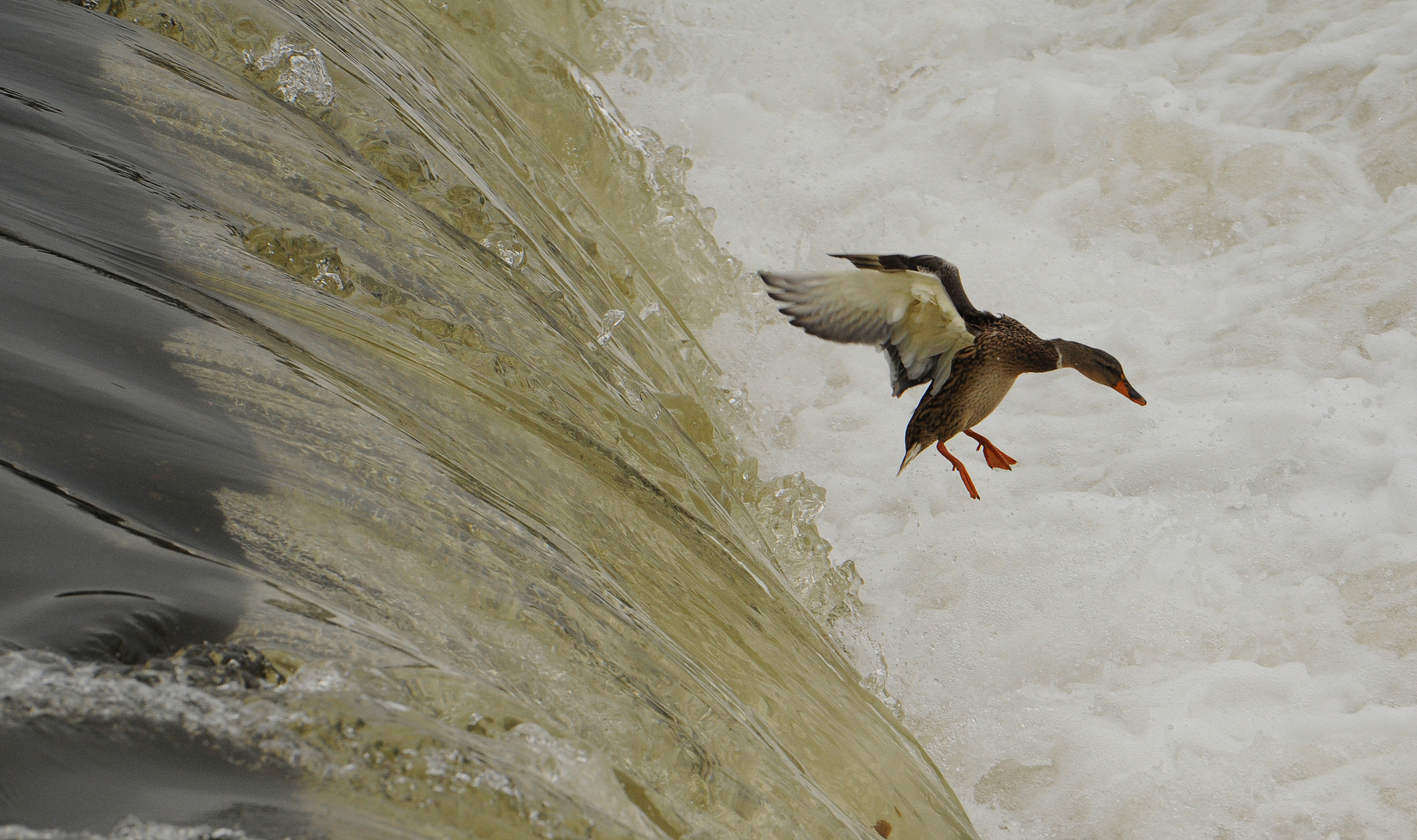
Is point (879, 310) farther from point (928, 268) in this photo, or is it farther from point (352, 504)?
point (352, 504)

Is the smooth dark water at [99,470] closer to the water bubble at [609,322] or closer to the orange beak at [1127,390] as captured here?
the water bubble at [609,322]

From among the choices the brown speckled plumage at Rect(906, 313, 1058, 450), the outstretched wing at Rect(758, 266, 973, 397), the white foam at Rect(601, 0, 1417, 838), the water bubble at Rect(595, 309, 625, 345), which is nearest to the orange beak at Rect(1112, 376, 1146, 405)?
the brown speckled plumage at Rect(906, 313, 1058, 450)

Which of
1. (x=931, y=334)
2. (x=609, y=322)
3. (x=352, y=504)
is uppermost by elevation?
(x=609, y=322)

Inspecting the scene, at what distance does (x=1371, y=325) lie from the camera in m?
3.49

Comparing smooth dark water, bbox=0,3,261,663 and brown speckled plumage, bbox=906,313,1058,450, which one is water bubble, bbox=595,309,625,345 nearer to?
brown speckled plumage, bbox=906,313,1058,450

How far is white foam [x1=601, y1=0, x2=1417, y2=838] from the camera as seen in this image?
255cm

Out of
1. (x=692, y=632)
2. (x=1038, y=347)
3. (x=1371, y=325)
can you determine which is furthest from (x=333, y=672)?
(x=1371, y=325)

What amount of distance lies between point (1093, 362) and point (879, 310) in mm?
500

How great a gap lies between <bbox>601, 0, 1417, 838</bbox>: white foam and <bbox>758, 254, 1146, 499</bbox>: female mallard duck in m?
0.82

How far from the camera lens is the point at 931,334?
7.26ft

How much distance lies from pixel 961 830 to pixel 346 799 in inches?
54.9

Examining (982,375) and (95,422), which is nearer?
(95,422)

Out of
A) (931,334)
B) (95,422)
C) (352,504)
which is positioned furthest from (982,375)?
(95,422)

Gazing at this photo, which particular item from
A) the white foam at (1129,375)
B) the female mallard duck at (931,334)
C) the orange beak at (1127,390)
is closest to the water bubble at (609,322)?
the female mallard duck at (931,334)
